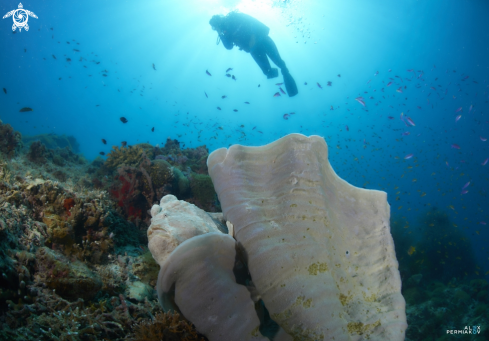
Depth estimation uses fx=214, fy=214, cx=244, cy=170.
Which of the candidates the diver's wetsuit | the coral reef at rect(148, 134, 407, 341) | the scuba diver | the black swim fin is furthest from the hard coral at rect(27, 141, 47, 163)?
the black swim fin

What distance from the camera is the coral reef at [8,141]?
6936 mm

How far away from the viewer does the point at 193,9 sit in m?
56.0

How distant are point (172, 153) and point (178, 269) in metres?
9.36

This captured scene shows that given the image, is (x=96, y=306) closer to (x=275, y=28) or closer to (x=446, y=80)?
(x=275, y=28)

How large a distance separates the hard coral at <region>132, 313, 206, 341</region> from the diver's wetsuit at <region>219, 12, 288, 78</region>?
1614cm

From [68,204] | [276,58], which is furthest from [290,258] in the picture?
[276,58]

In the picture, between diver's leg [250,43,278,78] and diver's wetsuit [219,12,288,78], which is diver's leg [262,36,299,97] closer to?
diver's wetsuit [219,12,288,78]

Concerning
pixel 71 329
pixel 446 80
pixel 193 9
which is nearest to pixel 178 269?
pixel 71 329

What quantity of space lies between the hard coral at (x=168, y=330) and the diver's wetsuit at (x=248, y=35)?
16.1 metres

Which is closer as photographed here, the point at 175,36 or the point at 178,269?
the point at 178,269

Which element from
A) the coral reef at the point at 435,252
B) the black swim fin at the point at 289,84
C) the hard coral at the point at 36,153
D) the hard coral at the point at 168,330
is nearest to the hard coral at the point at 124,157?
the hard coral at the point at 36,153

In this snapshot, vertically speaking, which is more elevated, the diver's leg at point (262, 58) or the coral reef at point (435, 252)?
the diver's leg at point (262, 58)

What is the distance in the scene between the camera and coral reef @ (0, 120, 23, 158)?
6936mm

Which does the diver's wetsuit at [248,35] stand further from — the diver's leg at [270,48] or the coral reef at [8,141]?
the coral reef at [8,141]
